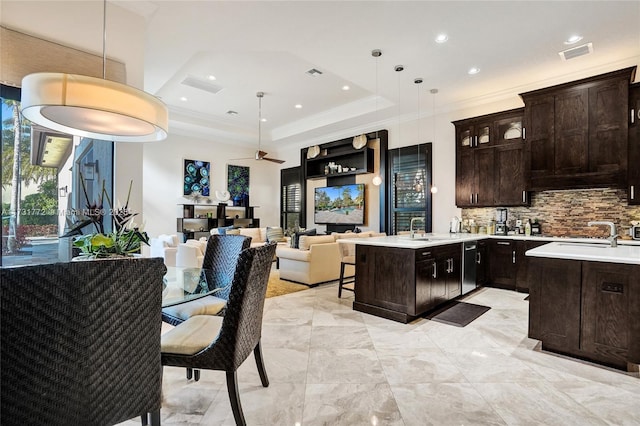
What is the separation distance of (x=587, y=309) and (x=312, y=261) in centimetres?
342

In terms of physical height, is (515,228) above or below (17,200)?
below

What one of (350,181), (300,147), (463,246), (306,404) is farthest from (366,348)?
(300,147)

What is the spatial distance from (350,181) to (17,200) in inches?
241

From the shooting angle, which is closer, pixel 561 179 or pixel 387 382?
pixel 387 382

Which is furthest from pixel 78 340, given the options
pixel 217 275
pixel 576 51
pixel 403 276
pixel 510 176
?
pixel 510 176

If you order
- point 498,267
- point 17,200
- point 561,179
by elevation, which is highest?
point 561,179

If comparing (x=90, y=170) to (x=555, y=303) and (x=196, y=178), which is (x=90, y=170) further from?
(x=196, y=178)

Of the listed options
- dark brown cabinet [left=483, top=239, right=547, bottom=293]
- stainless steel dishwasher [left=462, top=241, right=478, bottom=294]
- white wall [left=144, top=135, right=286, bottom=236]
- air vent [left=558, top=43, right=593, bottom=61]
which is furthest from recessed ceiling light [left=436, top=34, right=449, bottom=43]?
white wall [left=144, top=135, right=286, bottom=236]

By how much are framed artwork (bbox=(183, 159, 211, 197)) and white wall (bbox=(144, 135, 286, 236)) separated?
0.39ft

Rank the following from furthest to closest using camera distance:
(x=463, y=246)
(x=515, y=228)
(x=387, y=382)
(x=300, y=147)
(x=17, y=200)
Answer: (x=300, y=147)
(x=515, y=228)
(x=463, y=246)
(x=17, y=200)
(x=387, y=382)

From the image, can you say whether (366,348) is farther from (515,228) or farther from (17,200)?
(515,228)

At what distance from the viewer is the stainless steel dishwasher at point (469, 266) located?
4375 mm

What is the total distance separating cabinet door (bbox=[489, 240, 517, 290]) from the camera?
479 cm

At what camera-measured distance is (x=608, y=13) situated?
313cm
